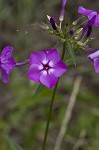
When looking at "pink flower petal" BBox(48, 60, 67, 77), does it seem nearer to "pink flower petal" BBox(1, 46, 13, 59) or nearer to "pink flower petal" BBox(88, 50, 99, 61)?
"pink flower petal" BBox(88, 50, 99, 61)

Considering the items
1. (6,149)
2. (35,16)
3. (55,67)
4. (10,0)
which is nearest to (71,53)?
(55,67)

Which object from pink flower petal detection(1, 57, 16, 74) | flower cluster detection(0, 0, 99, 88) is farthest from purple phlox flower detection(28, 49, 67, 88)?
pink flower petal detection(1, 57, 16, 74)

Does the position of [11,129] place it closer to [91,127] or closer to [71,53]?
[91,127]

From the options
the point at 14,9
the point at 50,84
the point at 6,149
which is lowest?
the point at 6,149

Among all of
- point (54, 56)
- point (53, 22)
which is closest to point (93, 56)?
point (54, 56)

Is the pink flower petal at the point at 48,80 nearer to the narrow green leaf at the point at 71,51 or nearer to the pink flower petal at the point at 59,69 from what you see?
the pink flower petal at the point at 59,69

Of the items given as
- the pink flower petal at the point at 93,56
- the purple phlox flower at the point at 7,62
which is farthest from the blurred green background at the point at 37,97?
the pink flower petal at the point at 93,56
